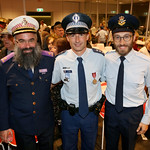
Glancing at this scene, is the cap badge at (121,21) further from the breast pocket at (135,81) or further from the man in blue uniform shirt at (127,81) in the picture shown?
the breast pocket at (135,81)

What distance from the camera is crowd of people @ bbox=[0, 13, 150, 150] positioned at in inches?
56.5

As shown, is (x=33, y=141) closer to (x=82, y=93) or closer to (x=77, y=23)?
(x=82, y=93)

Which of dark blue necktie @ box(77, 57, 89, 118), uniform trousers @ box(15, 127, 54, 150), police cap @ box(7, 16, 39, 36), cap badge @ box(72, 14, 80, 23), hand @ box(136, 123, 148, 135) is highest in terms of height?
cap badge @ box(72, 14, 80, 23)

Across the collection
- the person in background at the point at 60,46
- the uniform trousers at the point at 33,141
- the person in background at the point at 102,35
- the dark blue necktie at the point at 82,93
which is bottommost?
the uniform trousers at the point at 33,141

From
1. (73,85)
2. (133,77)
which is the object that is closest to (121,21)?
(133,77)

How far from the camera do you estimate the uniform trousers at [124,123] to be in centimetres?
157

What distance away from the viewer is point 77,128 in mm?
1643

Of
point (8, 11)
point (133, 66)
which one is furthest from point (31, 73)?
point (8, 11)

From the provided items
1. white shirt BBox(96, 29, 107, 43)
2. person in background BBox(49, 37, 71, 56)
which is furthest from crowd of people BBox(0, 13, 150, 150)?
white shirt BBox(96, 29, 107, 43)

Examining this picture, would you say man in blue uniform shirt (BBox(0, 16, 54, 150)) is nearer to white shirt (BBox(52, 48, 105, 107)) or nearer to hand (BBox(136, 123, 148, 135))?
white shirt (BBox(52, 48, 105, 107))

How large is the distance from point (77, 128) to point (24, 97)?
0.65 metres

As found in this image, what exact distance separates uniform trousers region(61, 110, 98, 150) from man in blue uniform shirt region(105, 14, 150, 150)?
0.21 metres

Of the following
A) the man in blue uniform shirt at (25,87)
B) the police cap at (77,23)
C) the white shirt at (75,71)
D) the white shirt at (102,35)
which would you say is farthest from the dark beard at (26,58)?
the white shirt at (102,35)

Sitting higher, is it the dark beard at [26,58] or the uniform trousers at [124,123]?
the dark beard at [26,58]
